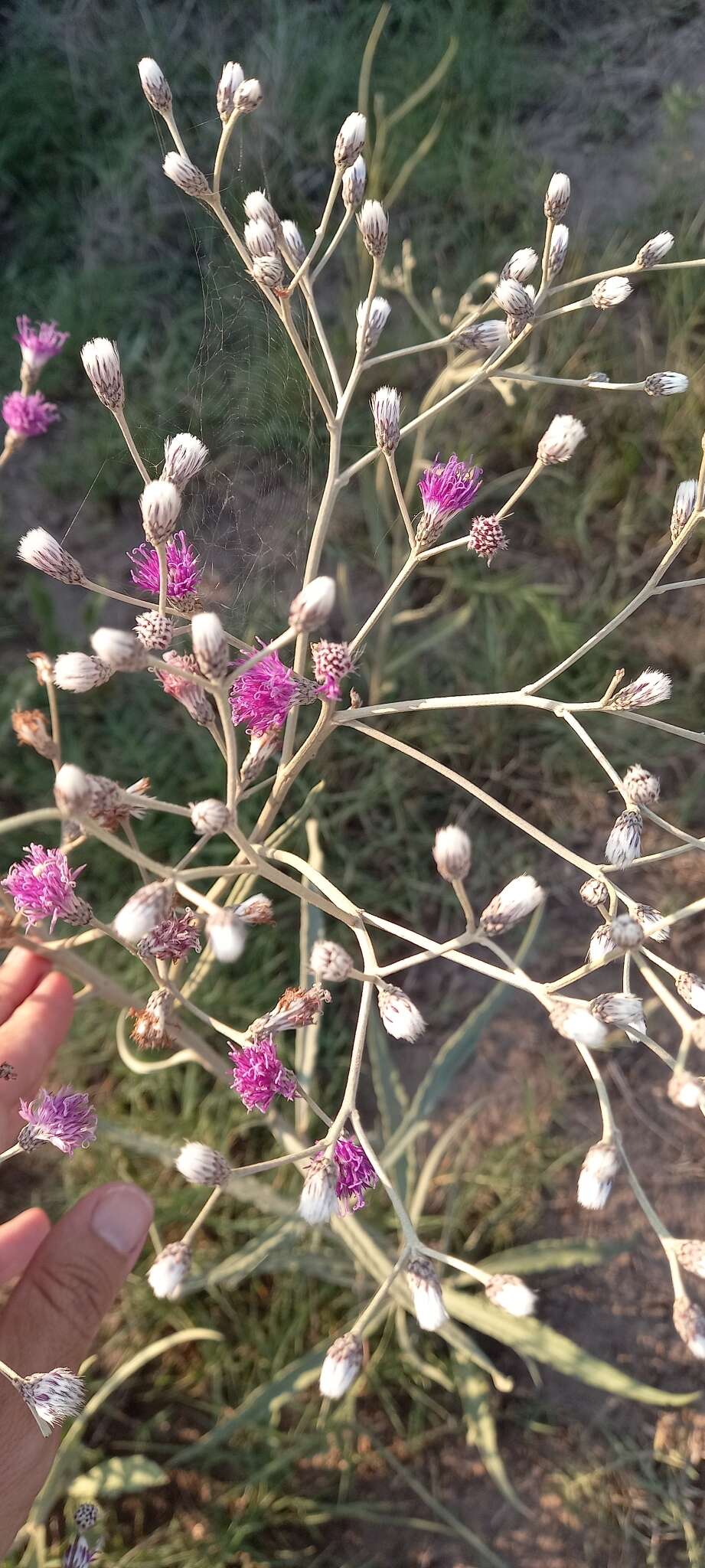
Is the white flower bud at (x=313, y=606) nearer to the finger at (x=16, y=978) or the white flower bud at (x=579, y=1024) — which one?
the white flower bud at (x=579, y=1024)

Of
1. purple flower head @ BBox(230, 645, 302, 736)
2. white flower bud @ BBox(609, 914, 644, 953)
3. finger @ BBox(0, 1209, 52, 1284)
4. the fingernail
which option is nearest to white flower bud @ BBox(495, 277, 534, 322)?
purple flower head @ BBox(230, 645, 302, 736)

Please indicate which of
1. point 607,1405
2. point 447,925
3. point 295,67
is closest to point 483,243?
point 295,67

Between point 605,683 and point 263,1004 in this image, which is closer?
point 263,1004

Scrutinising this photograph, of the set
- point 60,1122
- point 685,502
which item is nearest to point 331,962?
point 60,1122

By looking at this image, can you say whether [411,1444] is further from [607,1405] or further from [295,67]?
[295,67]

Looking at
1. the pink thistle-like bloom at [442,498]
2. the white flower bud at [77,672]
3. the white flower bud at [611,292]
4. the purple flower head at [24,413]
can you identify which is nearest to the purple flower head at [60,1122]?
the white flower bud at [77,672]

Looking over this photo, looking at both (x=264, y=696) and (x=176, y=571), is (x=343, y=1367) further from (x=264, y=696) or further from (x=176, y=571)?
(x=176, y=571)
